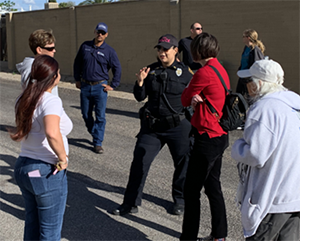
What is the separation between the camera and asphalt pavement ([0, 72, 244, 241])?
12.9ft

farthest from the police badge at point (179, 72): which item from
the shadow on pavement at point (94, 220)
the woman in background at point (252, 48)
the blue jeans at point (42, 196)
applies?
the woman in background at point (252, 48)

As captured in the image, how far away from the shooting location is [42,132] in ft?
9.25

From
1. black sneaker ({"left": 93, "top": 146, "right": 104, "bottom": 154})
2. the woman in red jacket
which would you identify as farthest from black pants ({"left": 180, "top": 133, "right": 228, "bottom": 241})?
black sneaker ({"left": 93, "top": 146, "right": 104, "bottom": 154})

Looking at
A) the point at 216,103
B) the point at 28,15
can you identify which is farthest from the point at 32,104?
the point at 28,15

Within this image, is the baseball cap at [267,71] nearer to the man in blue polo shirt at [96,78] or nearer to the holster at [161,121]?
the holster at [161,121]

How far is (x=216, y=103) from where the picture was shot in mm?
3408

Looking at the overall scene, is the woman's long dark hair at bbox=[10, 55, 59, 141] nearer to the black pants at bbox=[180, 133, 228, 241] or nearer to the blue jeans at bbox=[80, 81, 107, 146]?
the black pants at bbox=[180, 133, 228, 241]

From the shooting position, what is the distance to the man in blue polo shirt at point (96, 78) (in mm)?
6562

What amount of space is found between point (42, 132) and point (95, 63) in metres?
3.91

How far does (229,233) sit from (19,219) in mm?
2142

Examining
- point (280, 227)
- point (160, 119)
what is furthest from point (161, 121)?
point (280, 227)

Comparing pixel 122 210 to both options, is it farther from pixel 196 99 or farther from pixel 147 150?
pixel 196 99

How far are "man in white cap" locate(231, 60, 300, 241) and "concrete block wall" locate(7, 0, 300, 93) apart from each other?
29.7ft

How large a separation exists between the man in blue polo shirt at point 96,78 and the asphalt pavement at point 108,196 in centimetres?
45
